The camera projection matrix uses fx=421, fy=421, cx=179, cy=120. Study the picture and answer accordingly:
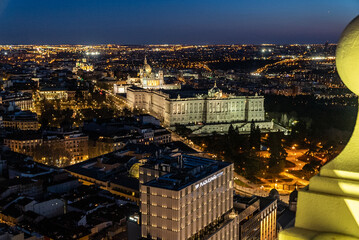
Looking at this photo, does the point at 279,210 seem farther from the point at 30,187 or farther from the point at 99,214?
the point at 30,187

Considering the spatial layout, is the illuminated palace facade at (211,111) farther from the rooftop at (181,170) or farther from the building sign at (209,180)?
the building sign at (209,180)

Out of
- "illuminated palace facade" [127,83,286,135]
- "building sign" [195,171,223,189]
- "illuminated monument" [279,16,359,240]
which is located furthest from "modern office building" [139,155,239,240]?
"illuminated palace facade" [127,83,286,135]

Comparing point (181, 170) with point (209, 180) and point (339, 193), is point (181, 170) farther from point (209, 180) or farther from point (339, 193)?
point (339, 193)

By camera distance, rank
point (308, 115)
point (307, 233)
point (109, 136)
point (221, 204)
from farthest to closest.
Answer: point (308, 115) → point (109, 136) → point (221, 204) → point (307, 233)

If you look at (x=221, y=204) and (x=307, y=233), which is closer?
(x=307, y=233)

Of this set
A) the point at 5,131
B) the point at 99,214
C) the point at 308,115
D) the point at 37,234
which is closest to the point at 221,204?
the point at 99,214

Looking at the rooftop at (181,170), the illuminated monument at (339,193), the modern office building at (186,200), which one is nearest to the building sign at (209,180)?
the modern office building at (186,200)

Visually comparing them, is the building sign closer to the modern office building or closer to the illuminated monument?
the modern office building
